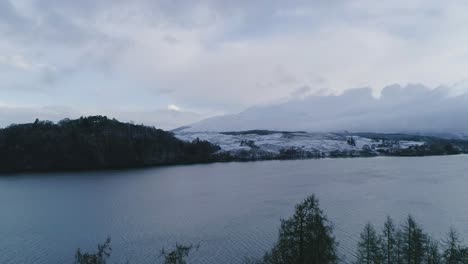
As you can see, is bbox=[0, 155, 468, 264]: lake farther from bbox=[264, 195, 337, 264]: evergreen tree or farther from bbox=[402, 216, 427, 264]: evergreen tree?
bbox=[264, 195, 337, 264]: evergreen tree

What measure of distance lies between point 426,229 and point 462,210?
450 inches

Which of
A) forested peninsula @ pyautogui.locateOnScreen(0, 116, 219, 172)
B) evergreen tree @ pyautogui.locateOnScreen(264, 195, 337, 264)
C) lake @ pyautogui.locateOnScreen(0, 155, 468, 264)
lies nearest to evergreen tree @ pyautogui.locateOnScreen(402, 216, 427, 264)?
evergreen tree @ pyautogui.locateOnScreen(264, 195, 337, 264)

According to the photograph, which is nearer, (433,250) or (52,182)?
(433,250)

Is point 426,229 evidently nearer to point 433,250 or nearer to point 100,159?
point 433,250

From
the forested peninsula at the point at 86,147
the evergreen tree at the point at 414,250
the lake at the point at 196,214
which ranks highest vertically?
the forested peninsula at the point at 86,147

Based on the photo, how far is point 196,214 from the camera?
3950cm

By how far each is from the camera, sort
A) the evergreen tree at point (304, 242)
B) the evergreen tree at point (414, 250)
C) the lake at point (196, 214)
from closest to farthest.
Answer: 1. the evergreen tree at point (304, 242)
2. the evergreen tree at point (414, 250)
3. the lake at point (196, 214)

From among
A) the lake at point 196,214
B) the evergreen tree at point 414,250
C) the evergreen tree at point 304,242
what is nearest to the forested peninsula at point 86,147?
the lake at point 196,214

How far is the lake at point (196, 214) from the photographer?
27.4m

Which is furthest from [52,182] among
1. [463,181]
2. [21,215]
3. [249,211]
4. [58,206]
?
[463,181]

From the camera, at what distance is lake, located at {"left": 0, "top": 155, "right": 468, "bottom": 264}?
27.4 meters

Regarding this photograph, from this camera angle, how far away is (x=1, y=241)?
30.2 meters

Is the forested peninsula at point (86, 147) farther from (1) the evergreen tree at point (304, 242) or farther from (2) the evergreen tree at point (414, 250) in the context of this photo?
(2) the evergreen tree at point (414, 250)

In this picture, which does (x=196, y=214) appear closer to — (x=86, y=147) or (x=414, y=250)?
(x=414, y=250)
